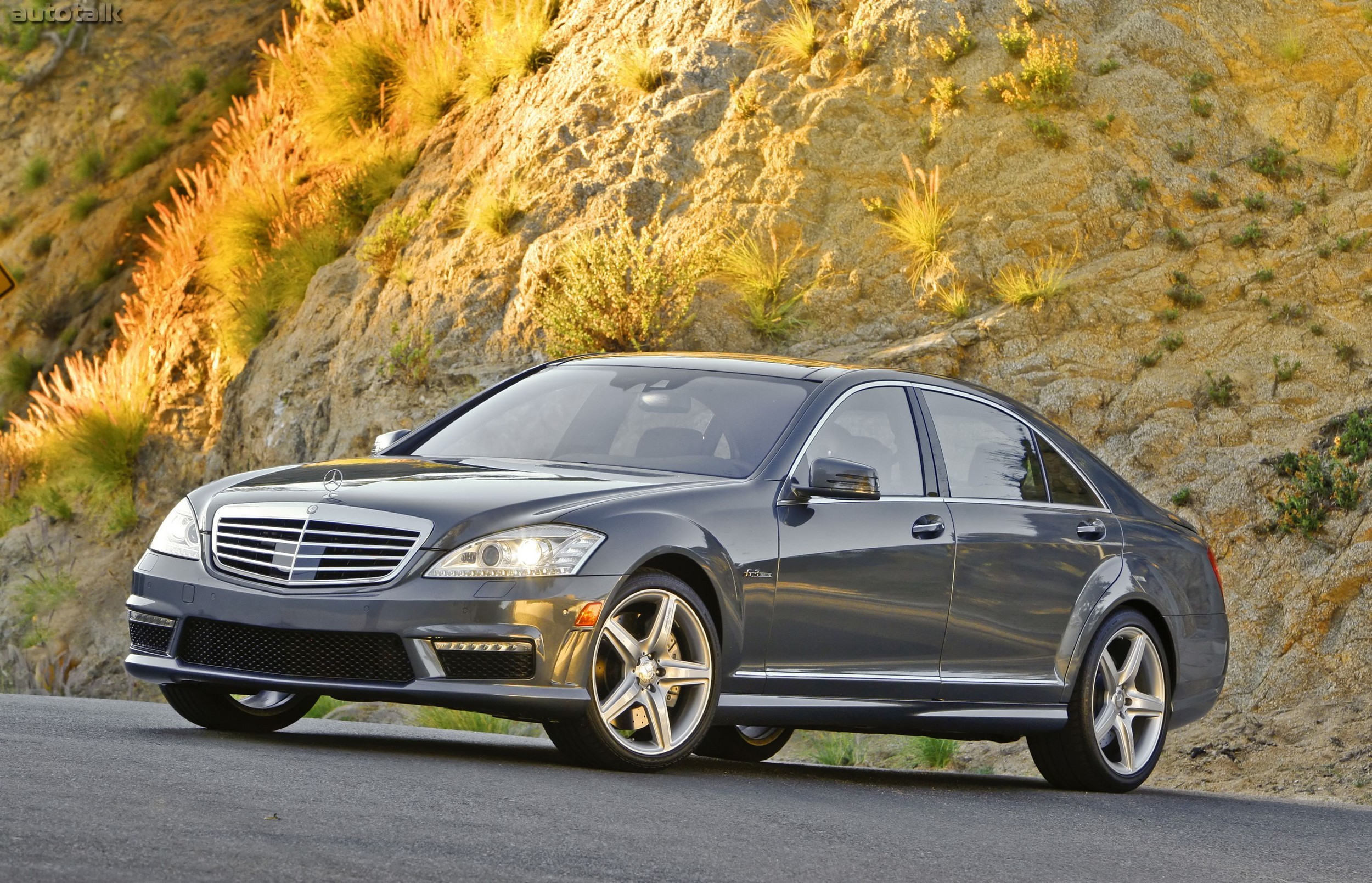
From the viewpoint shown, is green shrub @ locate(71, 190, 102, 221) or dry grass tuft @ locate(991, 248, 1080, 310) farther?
green shrub @ locate(71, 190, 102, 221)

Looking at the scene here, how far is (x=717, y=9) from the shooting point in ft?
62.0

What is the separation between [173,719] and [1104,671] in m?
4.24

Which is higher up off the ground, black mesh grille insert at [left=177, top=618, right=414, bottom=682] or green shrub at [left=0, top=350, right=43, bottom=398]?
green shrub at [left=0, top=350, right=43, bottom=398]

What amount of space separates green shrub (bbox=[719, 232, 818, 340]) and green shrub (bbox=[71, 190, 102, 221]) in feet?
39.7

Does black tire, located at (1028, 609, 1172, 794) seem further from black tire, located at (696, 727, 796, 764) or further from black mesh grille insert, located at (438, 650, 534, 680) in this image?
black mesh grille insert, located at (438, 650, 534, 680)

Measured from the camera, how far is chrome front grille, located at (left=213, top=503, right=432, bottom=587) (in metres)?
6.12

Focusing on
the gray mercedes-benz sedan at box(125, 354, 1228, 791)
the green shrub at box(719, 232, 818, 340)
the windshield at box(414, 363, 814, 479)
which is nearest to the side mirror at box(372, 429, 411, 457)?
the gray mercedes-benz sedan at box(125, 354, 1228, 791)

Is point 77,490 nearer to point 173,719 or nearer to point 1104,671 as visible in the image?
point 173,719

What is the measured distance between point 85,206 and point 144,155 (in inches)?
42.6

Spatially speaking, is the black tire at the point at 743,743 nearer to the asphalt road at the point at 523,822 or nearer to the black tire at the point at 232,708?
the asphalt road at the point at 523,822

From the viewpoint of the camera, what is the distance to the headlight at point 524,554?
19.8ft

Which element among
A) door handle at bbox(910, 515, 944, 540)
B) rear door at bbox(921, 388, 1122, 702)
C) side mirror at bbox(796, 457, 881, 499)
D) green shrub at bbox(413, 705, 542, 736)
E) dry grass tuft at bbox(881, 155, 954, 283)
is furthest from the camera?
dry grass tuft at bbox(881, 155, 954, 283)

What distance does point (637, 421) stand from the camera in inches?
299

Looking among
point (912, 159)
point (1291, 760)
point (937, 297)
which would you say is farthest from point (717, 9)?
point (1291, 760)
